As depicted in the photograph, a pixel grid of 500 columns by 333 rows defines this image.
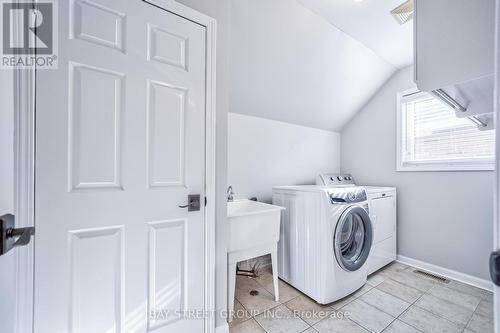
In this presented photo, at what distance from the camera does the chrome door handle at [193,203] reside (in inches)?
48.3

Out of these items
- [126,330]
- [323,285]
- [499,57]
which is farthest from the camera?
[323,285]

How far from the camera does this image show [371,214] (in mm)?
2094

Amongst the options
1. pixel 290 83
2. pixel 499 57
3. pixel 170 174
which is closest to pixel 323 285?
pixel 170 174

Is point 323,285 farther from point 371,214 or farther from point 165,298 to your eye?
point 165,298

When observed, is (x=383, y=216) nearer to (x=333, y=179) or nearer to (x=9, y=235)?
(x=333, y=179)

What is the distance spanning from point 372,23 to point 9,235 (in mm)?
2677

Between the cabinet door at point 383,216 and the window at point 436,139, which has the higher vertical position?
the window at point 436,139

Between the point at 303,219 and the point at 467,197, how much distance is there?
178cm

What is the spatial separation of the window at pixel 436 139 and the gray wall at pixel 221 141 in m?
2.20

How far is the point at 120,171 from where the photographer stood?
104cm

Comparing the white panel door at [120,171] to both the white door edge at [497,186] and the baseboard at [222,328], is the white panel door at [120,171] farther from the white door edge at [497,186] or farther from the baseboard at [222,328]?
the white door edge at [497,186]

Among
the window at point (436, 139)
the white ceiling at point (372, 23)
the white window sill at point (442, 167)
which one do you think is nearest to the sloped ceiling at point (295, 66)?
the white ceiling at point (372, 23)

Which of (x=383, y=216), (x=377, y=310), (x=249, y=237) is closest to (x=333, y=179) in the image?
(x=383, y=216)

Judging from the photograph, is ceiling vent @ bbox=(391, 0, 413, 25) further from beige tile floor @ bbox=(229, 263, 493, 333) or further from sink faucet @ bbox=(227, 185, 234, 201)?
beige tile floor @ bbox=(229, 263, 493, 333)
